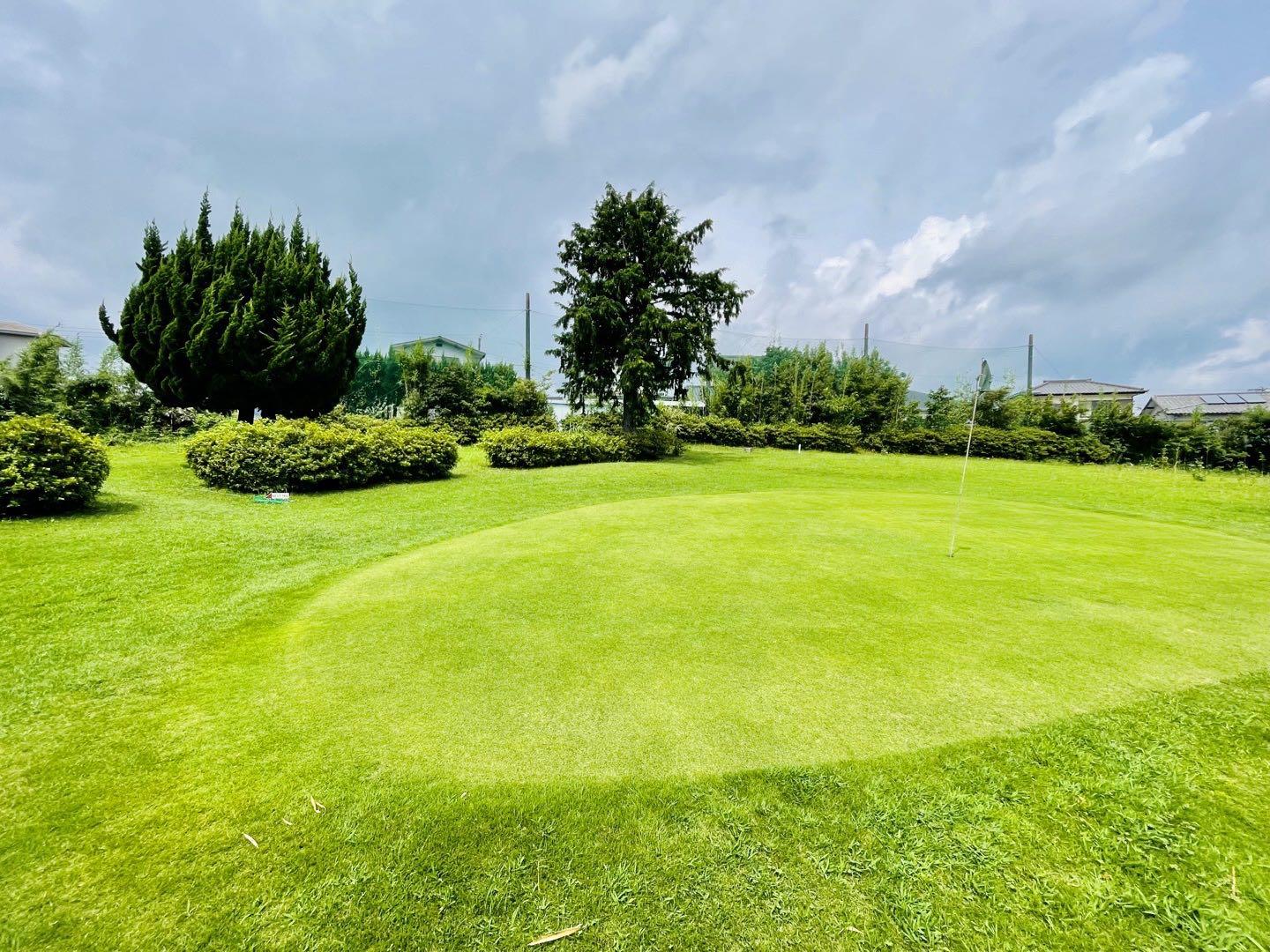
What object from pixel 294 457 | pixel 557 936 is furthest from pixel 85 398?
pixel 557 936

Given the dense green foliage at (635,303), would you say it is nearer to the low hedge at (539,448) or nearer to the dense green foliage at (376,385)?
the low hedge at (539,448)

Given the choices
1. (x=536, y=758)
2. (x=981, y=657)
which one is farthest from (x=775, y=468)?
(x=536, y=758)

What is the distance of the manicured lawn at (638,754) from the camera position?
168 centimetres

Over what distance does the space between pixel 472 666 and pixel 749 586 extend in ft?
7.76

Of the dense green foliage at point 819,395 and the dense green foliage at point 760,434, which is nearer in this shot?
the dense green foliage at point 760,434

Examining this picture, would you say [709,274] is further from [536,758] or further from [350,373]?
[536,758]

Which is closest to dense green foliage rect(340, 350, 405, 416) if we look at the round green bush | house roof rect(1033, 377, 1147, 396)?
the round green bush

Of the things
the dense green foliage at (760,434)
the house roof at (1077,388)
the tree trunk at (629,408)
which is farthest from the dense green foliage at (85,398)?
the house roof at (1077,388)

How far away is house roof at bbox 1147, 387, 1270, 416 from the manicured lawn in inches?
1706

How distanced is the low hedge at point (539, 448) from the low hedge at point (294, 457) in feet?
9.09

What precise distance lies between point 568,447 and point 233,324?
8299 mm

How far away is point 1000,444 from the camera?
918 inches

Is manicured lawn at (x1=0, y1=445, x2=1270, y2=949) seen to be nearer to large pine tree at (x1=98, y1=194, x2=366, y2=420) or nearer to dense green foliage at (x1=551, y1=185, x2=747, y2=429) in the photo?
large pine tree at (x1=98, y1=194, x2=366, y2=420)

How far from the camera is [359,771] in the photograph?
2244 millimetres
